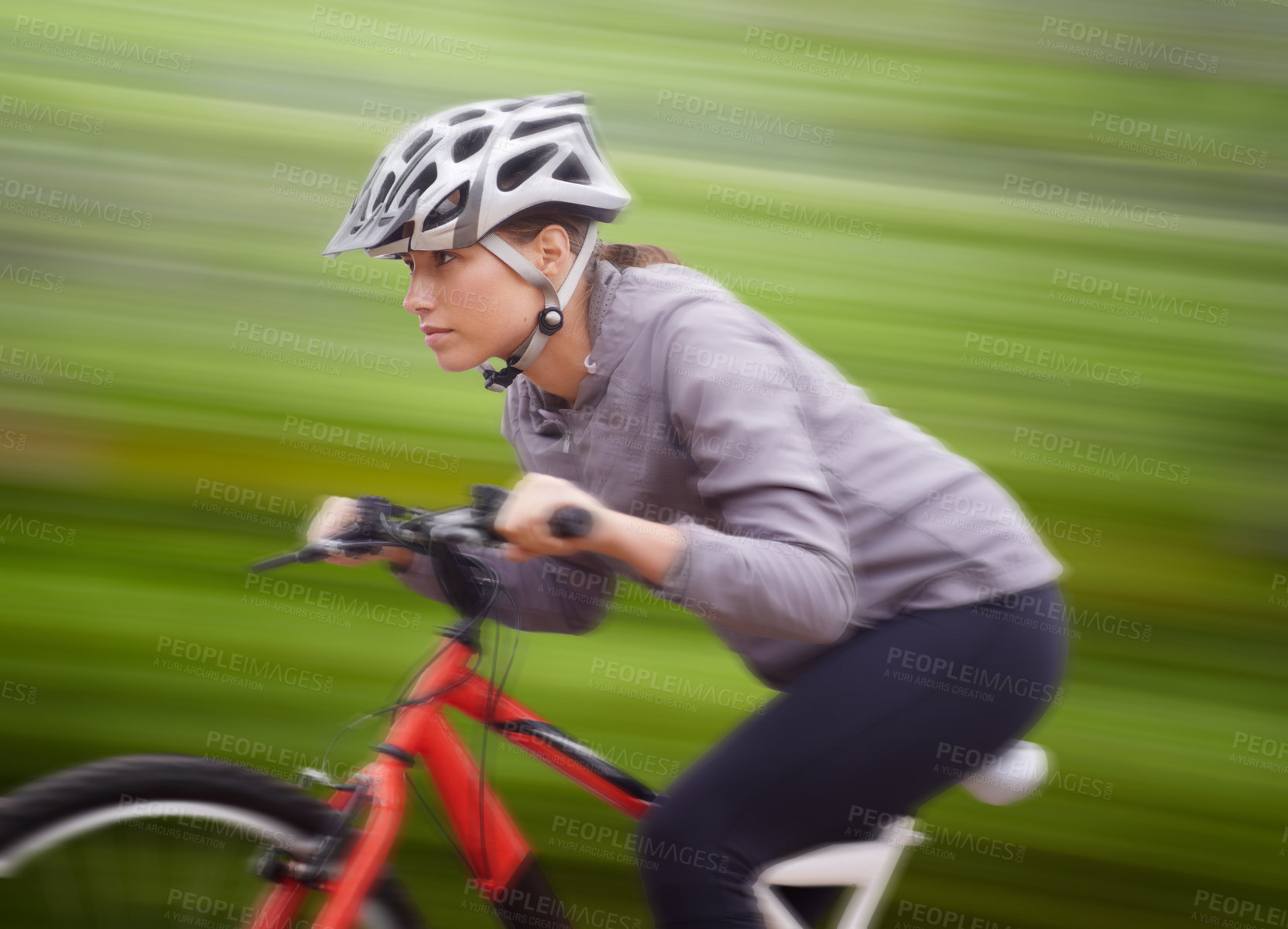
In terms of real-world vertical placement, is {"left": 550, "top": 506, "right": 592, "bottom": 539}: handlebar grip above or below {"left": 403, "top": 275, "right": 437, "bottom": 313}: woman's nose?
below

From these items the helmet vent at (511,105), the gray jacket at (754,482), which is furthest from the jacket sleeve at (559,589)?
the helmet vent at (511,105)

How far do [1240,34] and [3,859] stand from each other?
3464mm

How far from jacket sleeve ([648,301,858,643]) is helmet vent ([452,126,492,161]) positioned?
415 mm

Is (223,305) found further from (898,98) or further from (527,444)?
(898,98)

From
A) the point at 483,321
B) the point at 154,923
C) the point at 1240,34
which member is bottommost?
the point at 154,923

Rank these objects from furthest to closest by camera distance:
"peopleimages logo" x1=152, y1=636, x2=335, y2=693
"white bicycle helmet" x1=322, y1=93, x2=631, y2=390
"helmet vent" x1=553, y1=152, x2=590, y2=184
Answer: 1. "peopleimages logo" x1=152, y1=636, x2=335, y2=693
2. "helmet vent" x1=553, y1=152, x2=590, y2=184
3. "white bicycle helmet" x1=322, y1=93, x2=631, y2=390

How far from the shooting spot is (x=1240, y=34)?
3.04 m

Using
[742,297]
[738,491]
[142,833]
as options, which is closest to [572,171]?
[738,491]

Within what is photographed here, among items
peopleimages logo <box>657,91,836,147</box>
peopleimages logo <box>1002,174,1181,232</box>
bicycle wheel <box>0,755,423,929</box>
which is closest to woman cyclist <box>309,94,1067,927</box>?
bicycle wheel <box>0,755,423,929</box>

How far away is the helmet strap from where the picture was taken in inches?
58.4

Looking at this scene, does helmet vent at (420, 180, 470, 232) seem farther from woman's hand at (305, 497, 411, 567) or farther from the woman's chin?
woman's hand at (305, 497, 411, 567)

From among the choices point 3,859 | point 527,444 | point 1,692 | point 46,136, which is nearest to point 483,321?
point 527,444

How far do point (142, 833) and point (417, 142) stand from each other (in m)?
1.04

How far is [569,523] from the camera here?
1.15m
